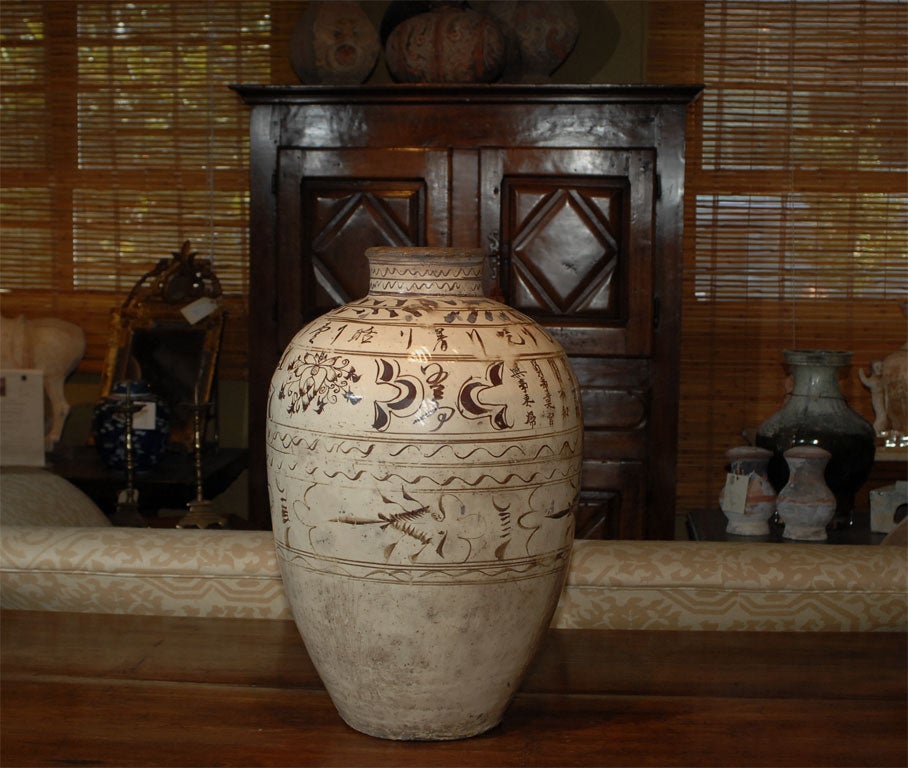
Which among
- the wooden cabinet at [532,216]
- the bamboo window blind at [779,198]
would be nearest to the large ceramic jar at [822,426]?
the wooden cabinet at [532,216]

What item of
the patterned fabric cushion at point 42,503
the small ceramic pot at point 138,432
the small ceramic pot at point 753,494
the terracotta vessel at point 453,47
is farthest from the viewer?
the small ceramic pot at point 138,432

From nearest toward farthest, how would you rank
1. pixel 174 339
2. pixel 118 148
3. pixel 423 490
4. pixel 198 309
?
pixel 423 490 < pixel 198 309 < pixel 174 339 < pixel 118 148

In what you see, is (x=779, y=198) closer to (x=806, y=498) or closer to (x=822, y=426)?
(x=822, y=426)

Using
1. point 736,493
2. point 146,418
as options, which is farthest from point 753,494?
point 146,418

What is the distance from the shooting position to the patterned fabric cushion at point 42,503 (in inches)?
72.9

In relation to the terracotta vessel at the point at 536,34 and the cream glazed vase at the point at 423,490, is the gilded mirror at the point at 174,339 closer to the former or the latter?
the terracotta vessel at the point at 536,34

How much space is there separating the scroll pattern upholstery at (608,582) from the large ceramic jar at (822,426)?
132 centimetres

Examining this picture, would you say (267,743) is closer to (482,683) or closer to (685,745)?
(482,683)

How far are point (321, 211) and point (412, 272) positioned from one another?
7.11ft

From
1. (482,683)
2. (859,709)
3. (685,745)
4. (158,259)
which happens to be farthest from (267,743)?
(158,259)

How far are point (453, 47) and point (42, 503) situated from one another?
1784mm

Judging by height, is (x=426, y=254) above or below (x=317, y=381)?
above

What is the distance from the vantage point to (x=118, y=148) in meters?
4.04

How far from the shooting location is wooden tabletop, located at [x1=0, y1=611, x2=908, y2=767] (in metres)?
1.13
